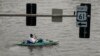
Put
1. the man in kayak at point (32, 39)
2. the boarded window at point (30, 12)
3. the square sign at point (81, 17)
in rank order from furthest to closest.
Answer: the boarded window at point (30, 12) → the man in kayak at point (32, 39) → the square sign at point (81, 17)

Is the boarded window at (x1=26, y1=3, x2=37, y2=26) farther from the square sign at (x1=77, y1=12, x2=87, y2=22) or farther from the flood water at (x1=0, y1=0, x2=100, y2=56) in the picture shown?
the square sign at (x1=77, y1=12, x2=87, y2=22)

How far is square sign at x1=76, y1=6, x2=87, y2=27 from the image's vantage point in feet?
75.0

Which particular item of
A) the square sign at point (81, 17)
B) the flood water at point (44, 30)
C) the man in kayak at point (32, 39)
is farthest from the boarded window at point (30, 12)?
the square sign at point (81, 17)

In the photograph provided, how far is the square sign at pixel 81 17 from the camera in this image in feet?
75.0

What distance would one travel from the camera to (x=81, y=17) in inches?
905

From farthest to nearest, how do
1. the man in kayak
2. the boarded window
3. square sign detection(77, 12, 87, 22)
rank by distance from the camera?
the boarded window < the man in kayak < square sign detection(77, 12, 87, 22)

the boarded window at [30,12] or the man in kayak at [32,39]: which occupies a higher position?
the boarded window at [30,12]

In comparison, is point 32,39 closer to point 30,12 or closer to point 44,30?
point 44,30

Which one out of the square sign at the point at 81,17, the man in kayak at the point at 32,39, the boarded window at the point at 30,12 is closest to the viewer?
the square sign at the point at 81,17

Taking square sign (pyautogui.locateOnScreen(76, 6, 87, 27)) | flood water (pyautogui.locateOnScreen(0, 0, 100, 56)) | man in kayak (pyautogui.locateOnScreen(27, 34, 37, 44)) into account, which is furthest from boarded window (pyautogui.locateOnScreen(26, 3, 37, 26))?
square sign (pyautogui.locateOnScreen(76, 6, 87, 27))

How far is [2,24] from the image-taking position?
23234mm

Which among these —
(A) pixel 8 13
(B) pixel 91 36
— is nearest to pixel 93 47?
(B) pixel 91 36

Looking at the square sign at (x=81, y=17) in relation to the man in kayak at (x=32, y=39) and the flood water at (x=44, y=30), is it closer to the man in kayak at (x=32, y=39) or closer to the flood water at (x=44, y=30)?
the flood water at (x=44, y=30)

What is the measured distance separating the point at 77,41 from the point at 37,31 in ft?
5.12
